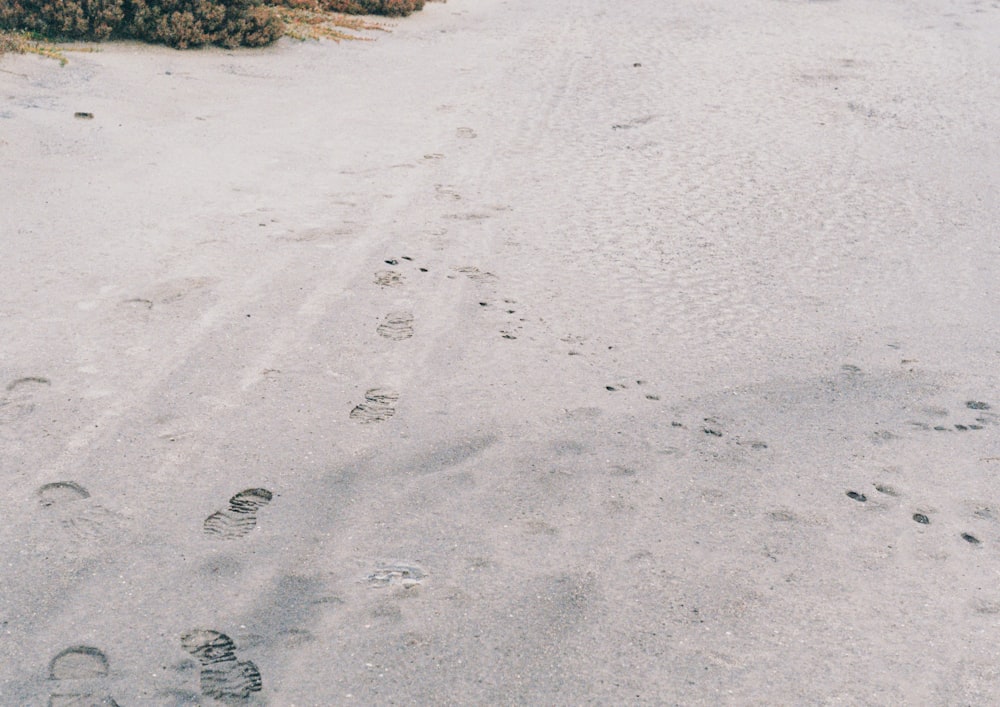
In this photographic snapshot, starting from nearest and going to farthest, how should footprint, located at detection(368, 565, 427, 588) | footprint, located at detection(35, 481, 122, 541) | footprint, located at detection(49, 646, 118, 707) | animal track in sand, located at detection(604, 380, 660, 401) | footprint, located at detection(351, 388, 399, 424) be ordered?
footprint, located at detection(49, 646, 118, 707) < footprint, located at detection(368, 565, 427, 588) < footprint, located at detection(35, 481, 122, 541) < footprint, located at detection(351, 388, 399, 424) < animal track in sand, located at detection(604, 380, 660, 401)

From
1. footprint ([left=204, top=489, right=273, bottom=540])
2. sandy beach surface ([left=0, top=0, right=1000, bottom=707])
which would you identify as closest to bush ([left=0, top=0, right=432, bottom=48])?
sandy beach surface ([left=0, top=0, right=1000, bottom=707])

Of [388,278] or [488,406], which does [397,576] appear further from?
[388,278]

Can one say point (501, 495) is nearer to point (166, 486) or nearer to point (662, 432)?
point (662, 432)

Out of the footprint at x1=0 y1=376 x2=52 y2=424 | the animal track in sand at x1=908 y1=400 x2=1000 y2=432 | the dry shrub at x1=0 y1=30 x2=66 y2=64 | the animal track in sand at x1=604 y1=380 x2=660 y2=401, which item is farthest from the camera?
the dry shrub at x1=0 y1=30 x2=66 y2=64

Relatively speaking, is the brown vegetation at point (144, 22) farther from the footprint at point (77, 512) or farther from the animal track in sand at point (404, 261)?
the footprint at point (77, 512)

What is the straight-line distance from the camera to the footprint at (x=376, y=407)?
4.79 meters

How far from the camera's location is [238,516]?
4.04 meters

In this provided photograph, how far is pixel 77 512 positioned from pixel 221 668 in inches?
44.2

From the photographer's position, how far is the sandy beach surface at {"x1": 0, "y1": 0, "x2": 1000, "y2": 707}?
11.1ft

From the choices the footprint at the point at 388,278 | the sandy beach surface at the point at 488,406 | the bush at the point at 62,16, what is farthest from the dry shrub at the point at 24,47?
the footprint at the point at 388,278

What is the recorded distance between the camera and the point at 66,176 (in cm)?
771

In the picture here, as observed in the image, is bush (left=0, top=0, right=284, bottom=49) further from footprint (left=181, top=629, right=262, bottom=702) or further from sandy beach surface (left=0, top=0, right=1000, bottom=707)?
footprint (left=181, top=629, right=262, bottom=702)

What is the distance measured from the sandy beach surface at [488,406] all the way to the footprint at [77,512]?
0.05ft

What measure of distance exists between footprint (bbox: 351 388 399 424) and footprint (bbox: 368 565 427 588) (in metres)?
1.12
